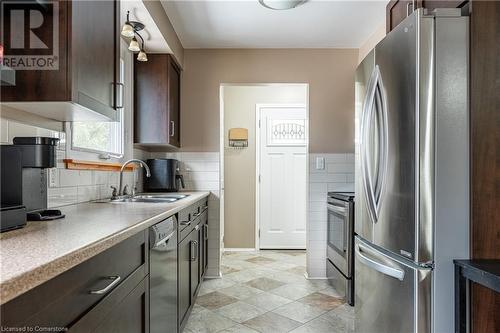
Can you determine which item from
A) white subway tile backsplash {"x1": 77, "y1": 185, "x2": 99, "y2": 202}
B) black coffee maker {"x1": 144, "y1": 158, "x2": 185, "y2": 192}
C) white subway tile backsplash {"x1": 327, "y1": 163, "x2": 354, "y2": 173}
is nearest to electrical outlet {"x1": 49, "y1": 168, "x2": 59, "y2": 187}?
white subway tile backsplash {"x1": 77, "y1": 185, "x2": 99, "y2": 202}

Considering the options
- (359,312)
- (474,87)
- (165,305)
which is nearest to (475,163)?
(474,87)

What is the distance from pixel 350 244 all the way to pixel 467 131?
5.45 ft

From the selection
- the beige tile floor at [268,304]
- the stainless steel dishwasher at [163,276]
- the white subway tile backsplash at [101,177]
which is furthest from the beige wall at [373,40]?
the white subway tile backsplash at [101,177]

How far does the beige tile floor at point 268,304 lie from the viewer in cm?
247

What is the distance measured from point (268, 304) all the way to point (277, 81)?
2.22m

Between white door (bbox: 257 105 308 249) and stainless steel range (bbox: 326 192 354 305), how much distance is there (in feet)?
4.09

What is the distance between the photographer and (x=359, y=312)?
204 cm

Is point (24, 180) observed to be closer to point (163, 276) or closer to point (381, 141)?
point (163, 276)

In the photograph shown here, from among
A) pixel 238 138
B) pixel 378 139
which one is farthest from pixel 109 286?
pixel 238 138

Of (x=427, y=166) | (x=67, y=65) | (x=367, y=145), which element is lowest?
(x=427, y=166)

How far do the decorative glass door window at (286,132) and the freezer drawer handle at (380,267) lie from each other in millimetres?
2821

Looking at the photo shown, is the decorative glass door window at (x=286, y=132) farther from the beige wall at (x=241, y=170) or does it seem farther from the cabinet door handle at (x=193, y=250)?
the cabinet door handle at (x=193, y=250)

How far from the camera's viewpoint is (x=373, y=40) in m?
3.24

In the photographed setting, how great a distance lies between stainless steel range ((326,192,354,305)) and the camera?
282cm
